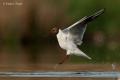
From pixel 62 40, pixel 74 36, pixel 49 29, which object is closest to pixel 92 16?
pixel 74 36

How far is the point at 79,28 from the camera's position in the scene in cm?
1153

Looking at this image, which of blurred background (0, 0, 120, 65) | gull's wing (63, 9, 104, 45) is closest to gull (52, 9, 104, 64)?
gull's wing (63, 9, 104, 45)

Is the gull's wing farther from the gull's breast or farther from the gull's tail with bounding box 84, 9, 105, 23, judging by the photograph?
the gull's breast

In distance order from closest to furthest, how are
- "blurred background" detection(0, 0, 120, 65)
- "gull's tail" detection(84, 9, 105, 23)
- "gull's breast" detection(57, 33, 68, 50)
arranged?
"gull's breast" detection(57, 33, 68, 50) < "gull's tail" detection(84, 9, 105, 23) < "blurred background" detection(0, 0, 120, 65)

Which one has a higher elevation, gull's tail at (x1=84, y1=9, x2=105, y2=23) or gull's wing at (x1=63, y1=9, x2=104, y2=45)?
gull's tail at (x1=84, y1=9, x2=105, y2=23)

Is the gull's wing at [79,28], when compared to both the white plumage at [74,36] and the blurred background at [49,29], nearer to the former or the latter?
the white plumage at [74,36]

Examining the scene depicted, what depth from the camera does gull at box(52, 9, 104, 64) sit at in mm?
11422

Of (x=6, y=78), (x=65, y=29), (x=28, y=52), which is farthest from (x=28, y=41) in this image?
(x=6, y=78)

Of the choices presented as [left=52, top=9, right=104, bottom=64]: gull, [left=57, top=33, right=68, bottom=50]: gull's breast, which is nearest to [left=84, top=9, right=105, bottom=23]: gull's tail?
[left=52, top=9, right=104, bottom=64]: gull

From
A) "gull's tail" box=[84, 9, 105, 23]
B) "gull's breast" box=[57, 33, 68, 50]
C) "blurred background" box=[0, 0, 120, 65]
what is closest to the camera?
"gull's breast" box=[57, 33, 68, 50]

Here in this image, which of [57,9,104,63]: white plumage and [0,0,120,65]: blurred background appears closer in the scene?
[57,9,104,63]: white plumage

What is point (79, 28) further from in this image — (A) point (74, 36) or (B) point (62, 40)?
(B) point (62, 40)

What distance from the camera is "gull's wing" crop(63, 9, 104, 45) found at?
37.7 ft

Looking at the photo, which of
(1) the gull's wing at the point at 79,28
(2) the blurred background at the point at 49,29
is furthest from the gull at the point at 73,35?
(2) the blurred background at the point at 49,29
